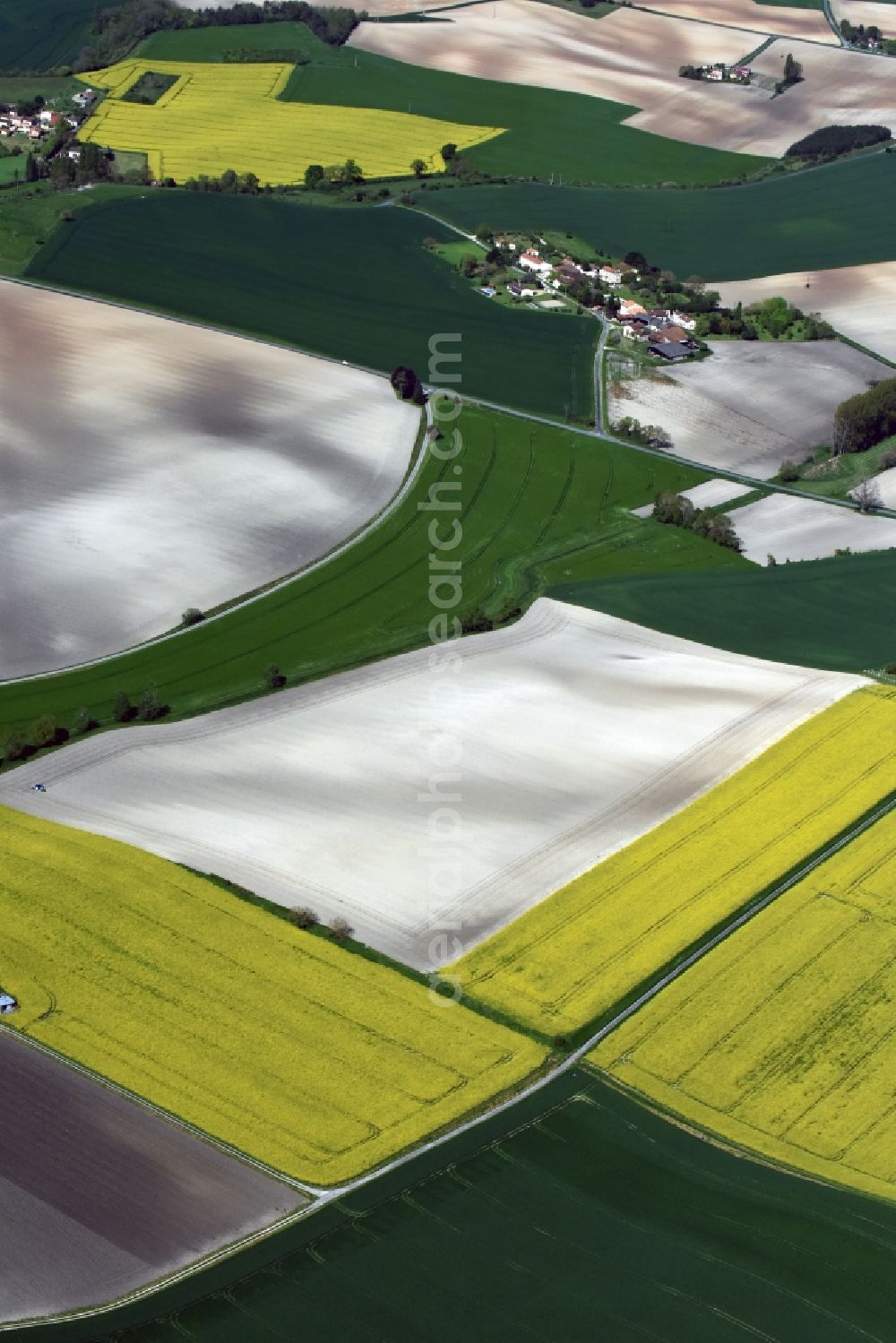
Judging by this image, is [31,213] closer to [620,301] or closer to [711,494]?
[620,301]

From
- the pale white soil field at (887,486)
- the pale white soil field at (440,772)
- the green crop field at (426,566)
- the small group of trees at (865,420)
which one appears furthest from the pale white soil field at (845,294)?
the pale white soil field at (440,772)

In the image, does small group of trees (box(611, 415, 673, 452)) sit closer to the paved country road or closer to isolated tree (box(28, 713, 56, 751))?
the paved country road

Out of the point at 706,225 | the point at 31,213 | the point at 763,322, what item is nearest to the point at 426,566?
the point at 763,322

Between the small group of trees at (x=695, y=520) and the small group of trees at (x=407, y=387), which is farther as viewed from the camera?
the small group of trees at (x=407, y=387)

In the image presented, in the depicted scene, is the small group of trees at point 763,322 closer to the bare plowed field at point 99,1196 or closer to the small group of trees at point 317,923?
the small group of trees at point 317,923

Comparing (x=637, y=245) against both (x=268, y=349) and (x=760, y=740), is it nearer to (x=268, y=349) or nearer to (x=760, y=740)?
(x=268, y=349)
